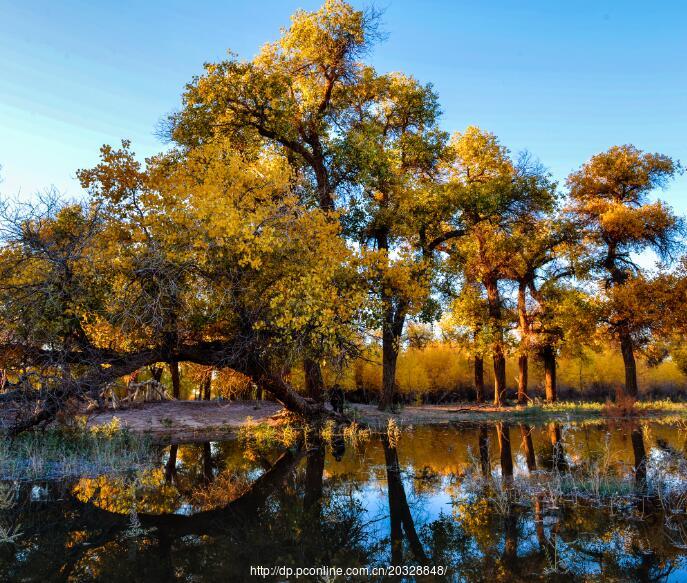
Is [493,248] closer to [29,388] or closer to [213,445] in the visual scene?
[213,445]

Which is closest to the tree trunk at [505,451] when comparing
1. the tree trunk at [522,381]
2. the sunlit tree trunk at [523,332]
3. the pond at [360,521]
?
the pond at [360,521]

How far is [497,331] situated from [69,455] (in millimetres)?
22001

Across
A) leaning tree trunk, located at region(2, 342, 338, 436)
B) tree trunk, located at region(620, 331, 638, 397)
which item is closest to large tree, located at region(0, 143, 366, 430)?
leaning tree trunk, located at region(2, 342, 338, 436)

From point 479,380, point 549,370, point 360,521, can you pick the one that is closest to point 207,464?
point 360,521

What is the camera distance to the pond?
566cm

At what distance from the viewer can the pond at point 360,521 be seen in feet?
18.6

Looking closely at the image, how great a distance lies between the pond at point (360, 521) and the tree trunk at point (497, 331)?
1663cm

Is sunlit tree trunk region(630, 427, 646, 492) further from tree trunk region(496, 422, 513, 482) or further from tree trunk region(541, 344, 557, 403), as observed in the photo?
tree trunk region(541, 344, 557, 403)

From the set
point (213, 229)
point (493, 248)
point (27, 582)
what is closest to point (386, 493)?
point (27, 582)

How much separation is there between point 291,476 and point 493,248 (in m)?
→ 21.5

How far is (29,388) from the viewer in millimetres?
12617

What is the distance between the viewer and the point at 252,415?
21.8 meters

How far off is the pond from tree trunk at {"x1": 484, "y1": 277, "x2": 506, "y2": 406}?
1663 centimetres

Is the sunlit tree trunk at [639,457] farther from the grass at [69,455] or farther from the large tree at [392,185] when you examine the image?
the grass at [69,455]
